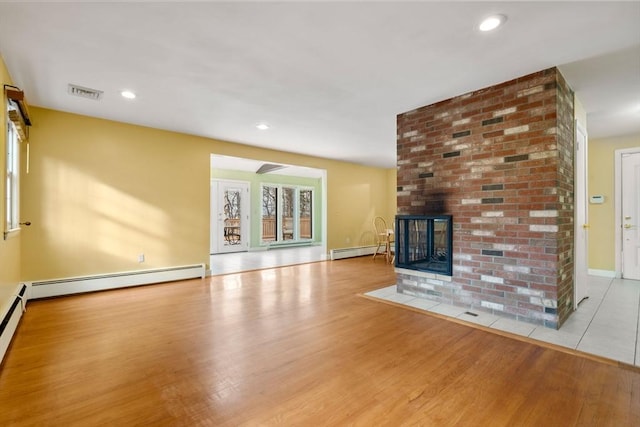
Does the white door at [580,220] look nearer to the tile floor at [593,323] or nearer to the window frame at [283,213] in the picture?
the tile floor at [593,323]

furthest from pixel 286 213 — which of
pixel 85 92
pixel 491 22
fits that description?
pixel 491 22

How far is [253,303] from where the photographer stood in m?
3.47

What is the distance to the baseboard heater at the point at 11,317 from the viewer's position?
2195mm

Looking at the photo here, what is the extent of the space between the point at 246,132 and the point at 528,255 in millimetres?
3986

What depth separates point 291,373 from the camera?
6.35 ft

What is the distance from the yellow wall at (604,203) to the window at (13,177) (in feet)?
25.7

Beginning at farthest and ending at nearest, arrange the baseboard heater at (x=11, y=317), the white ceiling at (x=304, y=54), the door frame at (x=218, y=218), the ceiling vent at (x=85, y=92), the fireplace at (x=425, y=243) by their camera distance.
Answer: the door frame at (x=218, y=218), the fireplace at (x=425, y=243), the ceiling vent at (x=85, y=92), the baseboard heater at (x=11, y=317), the white ceiling at (x=304, y=54)

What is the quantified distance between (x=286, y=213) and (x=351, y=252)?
10.2ft

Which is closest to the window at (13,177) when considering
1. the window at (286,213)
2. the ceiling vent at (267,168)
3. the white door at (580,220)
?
the ceiling vent at (267,168)

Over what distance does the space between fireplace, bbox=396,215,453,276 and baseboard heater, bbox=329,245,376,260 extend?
10.8ft

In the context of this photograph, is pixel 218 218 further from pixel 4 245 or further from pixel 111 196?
pixel 4 245

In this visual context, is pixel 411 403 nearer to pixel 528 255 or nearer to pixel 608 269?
pixel 528 255

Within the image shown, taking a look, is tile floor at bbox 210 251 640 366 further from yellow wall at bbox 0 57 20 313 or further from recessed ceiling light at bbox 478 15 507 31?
yellow wall at bbox 0 57 20 313

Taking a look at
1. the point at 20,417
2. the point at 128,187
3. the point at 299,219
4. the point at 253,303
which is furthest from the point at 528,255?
the point at 299,219
